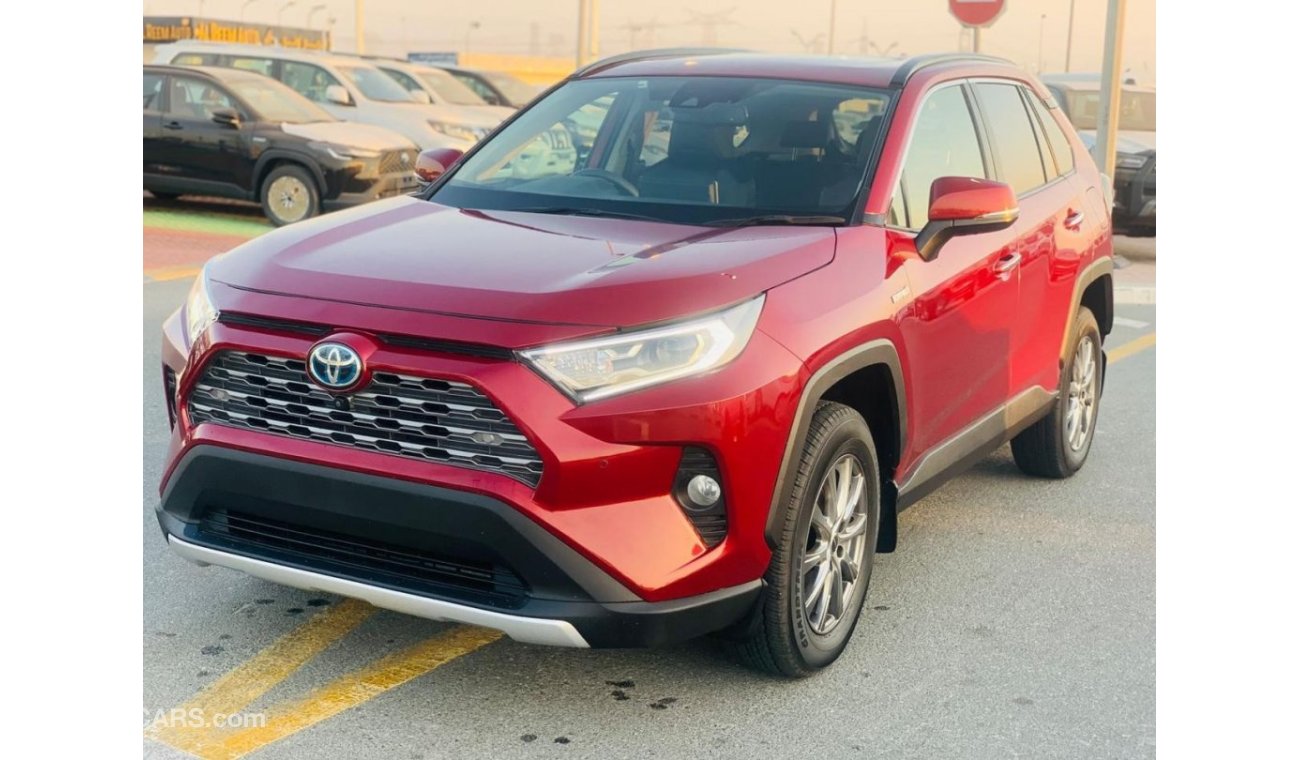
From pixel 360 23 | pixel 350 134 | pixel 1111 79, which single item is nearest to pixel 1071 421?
pixel 1111 79

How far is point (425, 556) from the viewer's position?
11.7 ft

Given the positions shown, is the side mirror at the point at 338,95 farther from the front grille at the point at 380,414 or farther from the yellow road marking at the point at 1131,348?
the front grille at the point at 380,414

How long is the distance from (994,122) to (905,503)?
173 cm

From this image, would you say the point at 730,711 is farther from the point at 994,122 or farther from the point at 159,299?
the point at 159,299

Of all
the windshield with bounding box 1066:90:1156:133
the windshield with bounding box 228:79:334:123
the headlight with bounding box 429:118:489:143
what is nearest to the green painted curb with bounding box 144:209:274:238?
the windshield with bounding box 228:79:334:123

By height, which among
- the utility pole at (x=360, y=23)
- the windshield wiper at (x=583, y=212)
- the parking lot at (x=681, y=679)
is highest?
the utility pole at (x=360, y=23)

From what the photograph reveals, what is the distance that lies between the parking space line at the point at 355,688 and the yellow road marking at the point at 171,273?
7305mm

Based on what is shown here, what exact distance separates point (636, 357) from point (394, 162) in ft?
40.3

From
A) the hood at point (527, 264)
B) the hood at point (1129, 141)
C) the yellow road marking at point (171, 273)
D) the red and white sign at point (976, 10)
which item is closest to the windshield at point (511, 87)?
the red and white sign at point (976, 10)

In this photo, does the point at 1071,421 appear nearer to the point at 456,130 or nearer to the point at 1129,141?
the point at 1129,141

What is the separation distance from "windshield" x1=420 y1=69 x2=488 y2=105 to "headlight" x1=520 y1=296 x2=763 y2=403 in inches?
686

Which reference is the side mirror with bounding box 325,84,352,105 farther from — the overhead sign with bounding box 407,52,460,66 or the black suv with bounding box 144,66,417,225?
the overhead sign with bounding box 407,52,460,66

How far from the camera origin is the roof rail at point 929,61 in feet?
16.1

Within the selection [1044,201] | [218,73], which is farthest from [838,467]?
[218,73]
